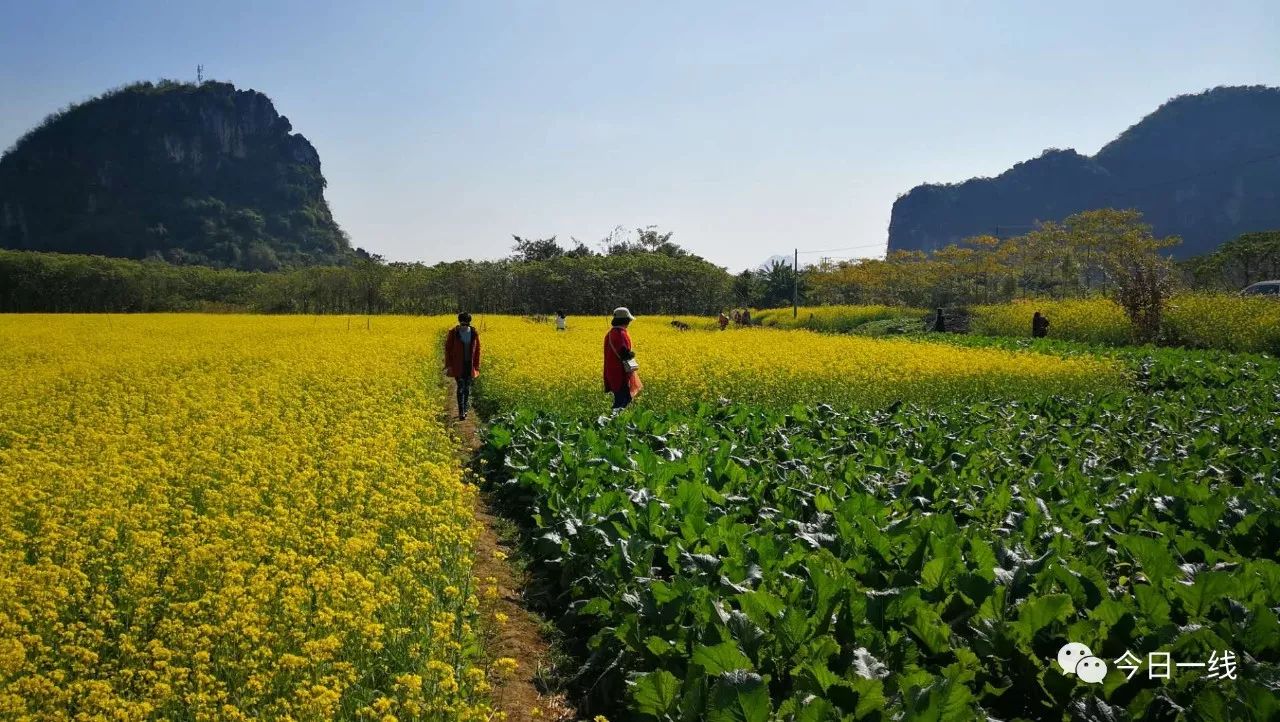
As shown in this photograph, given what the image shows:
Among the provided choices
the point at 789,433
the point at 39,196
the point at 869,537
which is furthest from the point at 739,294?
the point at 39,196

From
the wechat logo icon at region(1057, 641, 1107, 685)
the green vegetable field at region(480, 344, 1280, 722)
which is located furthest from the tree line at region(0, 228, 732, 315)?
the wechat logo icon at region(1057, 641, 1107, 685)

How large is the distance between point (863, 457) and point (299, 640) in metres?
5.19

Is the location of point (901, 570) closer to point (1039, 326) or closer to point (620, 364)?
point (620, 364)

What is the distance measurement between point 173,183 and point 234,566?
158921 mm

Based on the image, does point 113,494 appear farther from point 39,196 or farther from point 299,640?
point 39,196

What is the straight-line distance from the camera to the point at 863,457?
7199 mm

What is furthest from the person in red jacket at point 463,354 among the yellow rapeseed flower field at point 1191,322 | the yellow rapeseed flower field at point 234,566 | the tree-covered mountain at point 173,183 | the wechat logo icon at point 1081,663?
the tree-covered mountain at point 173,183

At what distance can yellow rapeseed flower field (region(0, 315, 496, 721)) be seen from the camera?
10.8 ft

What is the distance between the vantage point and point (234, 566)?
4.08 m

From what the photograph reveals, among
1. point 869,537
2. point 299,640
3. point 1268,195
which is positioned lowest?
point 299,640

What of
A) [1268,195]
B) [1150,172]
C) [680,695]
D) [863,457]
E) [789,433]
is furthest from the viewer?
[1150,172]

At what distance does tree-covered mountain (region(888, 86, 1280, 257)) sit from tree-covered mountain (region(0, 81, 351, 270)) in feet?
454

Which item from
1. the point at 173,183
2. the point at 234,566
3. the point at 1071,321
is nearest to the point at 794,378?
the point at 234,566

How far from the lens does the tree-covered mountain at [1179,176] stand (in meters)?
158
